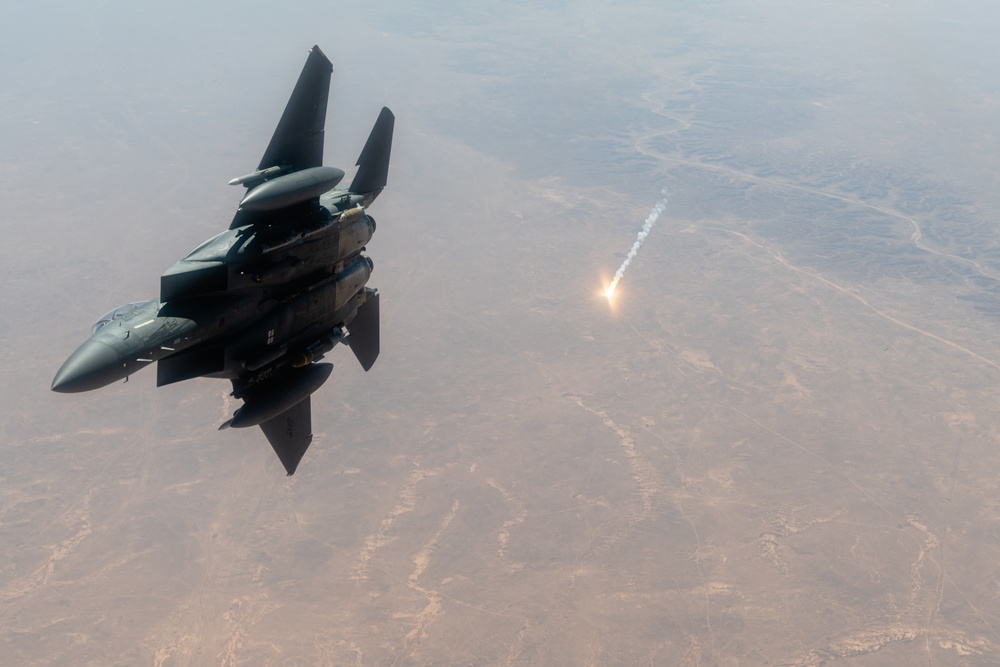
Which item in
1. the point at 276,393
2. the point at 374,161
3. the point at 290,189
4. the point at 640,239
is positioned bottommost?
the point at 640,239

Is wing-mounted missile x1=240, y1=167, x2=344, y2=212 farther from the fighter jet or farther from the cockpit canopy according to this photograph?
the cockpit canopy

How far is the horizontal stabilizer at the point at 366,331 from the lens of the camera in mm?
34938

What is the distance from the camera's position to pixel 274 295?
97.6 ft

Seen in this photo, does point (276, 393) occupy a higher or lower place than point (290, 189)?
lower

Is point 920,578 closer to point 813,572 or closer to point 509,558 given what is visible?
point 813,572

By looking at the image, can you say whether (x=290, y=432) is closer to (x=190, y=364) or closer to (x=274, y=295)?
(x=274, y=295)

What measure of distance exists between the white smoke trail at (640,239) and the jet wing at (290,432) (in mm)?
120410

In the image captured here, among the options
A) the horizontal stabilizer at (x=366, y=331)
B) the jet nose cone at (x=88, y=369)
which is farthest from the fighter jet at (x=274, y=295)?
the horizontal stabilizer at (x=366, y=331)

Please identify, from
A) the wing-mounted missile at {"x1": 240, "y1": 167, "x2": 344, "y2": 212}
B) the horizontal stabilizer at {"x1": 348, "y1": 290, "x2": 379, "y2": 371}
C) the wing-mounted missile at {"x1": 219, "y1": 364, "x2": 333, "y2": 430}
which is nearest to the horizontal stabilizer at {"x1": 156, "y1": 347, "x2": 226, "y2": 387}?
the wing-mounted missile at {"x1": 219, "y1": 364, "x2": 333, "y2": 430}

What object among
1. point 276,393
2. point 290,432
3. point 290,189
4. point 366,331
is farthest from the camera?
point 366,331

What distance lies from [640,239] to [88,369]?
510ft

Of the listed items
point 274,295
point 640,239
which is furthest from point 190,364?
point 640,239

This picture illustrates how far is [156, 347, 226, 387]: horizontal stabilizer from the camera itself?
27.5 m

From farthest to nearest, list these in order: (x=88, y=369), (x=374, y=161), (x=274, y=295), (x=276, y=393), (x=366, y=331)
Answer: (x=366, y=331), (x=374, y=161), (x=276, y=393), (x=274, y=295), (x=88, y=369)
